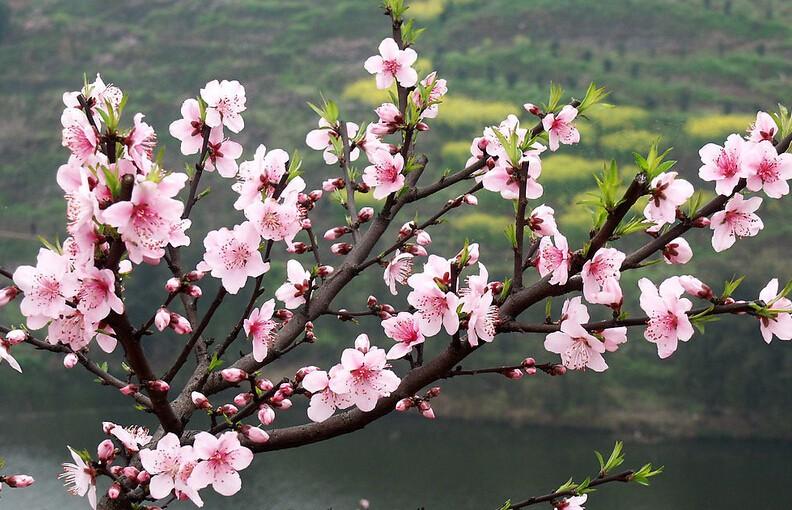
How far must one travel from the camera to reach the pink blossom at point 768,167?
2.16 m

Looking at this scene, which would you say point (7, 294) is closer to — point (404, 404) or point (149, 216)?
point (149, 216)

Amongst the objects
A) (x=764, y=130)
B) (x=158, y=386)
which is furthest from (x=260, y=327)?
(x=764, y=130)

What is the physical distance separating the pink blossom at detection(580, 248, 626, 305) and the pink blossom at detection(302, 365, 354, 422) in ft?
2.30

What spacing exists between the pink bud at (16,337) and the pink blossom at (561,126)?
1.76 m

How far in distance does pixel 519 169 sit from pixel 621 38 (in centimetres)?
3834

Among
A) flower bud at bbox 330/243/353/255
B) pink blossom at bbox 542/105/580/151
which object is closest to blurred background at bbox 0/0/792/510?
flower bud at bbox 330/243/353/255

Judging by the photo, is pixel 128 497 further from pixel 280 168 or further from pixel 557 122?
pixel 557 122

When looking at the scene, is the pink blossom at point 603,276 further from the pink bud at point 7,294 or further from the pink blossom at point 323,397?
the pink bud at point 7,294

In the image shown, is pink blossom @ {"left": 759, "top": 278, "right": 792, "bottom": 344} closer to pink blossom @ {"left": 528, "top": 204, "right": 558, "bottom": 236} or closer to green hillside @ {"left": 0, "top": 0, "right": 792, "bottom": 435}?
pink blossom @ {"left": 528, "top": 204, "right": 558, "bottom": 236}

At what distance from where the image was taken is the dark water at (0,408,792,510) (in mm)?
18766

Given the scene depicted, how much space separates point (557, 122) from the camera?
2789mm

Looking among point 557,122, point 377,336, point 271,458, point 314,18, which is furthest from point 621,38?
point 557,122

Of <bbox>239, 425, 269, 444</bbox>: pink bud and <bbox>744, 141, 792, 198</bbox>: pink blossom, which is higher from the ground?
<bbox>744, 141, 792, 198</bbox>: pink blossom

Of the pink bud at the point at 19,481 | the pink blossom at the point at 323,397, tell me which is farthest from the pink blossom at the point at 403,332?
the pink bud at the point at 19,481
